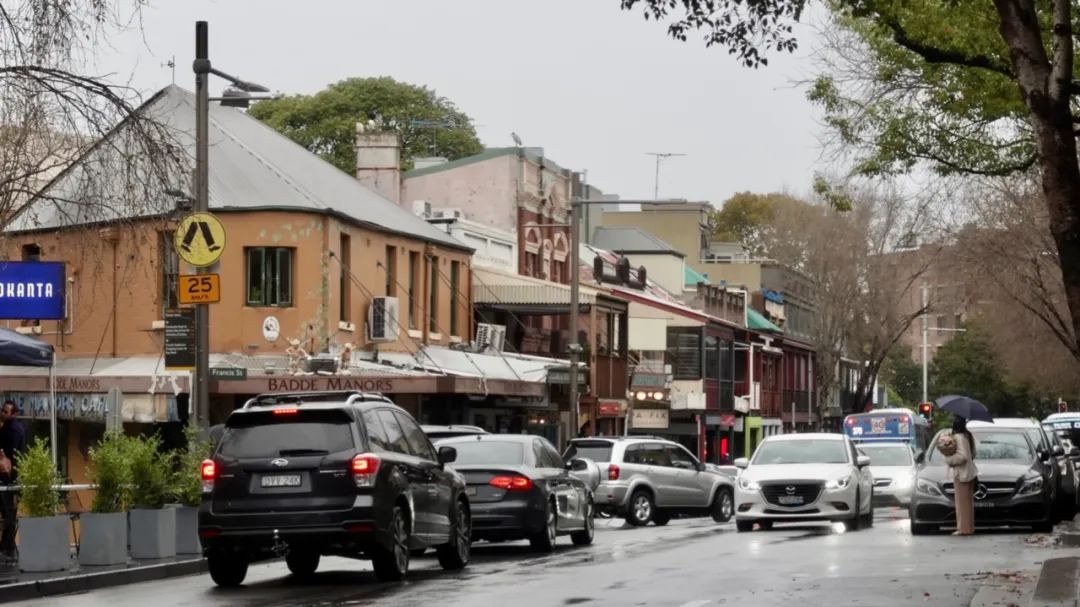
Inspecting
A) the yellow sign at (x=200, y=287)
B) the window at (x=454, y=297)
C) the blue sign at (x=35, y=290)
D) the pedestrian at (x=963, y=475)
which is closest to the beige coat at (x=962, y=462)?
the pedestrian at (x=963, y=475)

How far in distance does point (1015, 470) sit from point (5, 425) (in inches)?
567

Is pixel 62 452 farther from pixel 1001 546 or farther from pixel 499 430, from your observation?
pixel 1001 546

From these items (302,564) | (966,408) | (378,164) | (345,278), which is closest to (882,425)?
(378,164)

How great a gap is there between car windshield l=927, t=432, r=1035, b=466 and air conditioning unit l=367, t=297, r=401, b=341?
55.5 feet

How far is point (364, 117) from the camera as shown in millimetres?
82812

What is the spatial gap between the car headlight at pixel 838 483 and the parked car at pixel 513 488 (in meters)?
6.10

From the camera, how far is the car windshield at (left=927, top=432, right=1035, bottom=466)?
28797 millimetres

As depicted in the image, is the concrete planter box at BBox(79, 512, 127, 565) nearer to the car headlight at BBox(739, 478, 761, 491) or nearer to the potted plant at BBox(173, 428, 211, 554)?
the potted plant at BBox(173, 428, 211, 554)

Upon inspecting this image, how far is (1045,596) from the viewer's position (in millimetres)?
Answer: 14992

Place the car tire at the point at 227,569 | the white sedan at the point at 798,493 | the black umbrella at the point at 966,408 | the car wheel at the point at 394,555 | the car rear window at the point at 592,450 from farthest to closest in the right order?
the black umbrella at the point at 966,408 → the car rear window at the point at 592,450 → the white sedan at the point at 798,493 → the car tire at the point at 227,569 → the car wheel at the point at 394,555

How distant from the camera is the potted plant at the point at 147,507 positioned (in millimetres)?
21672

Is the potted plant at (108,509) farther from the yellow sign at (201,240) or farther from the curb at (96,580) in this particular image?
the yellow sign at (201,240)

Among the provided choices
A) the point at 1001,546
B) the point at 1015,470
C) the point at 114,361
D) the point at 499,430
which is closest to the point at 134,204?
the point at 1001,546


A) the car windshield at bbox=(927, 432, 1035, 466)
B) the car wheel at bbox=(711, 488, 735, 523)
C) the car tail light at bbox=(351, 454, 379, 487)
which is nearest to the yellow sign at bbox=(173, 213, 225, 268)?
the car tail light at bbox=(351, 454, 379, 487)
